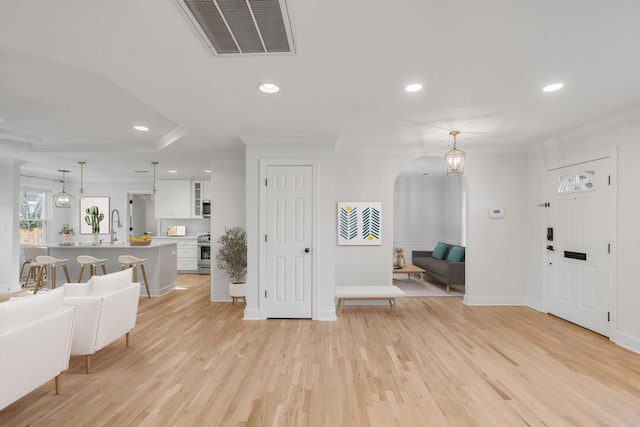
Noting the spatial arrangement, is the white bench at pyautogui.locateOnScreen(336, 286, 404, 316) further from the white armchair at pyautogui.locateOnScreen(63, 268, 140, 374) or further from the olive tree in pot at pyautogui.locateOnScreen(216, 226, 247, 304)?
the white armchair at pyautogui.locateOnScreen(63, 268, 140, 374)

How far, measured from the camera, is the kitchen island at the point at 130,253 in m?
6.00

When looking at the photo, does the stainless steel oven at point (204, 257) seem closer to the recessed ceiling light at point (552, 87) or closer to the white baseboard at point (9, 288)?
the white baseboard at point (9, 288)

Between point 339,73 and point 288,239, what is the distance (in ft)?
8.22

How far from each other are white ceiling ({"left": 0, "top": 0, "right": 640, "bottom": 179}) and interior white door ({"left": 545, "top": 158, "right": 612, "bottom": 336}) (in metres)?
0.67

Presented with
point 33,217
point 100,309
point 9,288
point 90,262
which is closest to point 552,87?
point 100,309

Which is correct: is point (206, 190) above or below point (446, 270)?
above

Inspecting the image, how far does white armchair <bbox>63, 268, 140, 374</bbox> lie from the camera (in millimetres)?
2836

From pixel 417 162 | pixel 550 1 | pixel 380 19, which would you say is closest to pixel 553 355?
pixel 550 1

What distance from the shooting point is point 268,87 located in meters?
2.83

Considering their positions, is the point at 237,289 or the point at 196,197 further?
the point at 196,197

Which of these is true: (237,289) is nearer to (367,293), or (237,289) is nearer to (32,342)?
(367,293)

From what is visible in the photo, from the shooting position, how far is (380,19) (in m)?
1.87

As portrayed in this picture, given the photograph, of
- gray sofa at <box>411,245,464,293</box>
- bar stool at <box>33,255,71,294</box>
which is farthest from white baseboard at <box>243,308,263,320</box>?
bar stool at <box>33,255,71,294</box>

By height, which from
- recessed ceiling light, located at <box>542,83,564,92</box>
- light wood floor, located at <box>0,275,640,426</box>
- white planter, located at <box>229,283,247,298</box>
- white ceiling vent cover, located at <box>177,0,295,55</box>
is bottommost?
light wood floor, located at <box>0,275,640,426</box>
